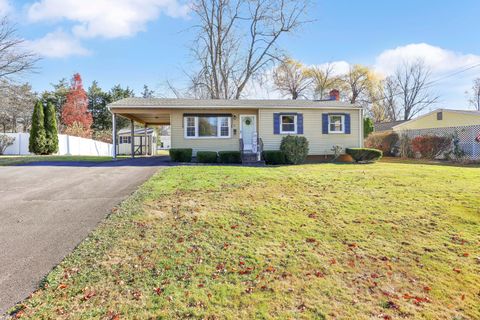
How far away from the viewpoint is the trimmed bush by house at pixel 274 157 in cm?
1399

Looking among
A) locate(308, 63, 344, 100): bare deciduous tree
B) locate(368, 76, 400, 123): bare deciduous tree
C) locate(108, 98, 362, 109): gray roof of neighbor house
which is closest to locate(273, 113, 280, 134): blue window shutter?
locate(108, 98, 362, 109): gray roof of neighbor house

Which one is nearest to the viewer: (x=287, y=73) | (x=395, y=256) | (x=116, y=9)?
(x=395, y=256)

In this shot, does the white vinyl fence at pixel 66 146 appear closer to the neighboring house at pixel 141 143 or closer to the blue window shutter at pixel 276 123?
the neighboring house at pixel 141 143

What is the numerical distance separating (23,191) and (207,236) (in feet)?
17.8

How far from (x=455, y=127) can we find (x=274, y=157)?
11.5 m

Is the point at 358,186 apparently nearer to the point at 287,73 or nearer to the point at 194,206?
the point at 194,206

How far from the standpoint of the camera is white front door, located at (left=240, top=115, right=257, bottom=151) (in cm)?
1580

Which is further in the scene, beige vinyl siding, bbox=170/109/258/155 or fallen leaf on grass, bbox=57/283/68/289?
beige vinyl siding, bbox=170/109/258/155

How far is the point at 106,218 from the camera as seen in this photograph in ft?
→ 16.1

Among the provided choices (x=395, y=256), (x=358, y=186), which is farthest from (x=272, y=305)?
(x=358, y=186)

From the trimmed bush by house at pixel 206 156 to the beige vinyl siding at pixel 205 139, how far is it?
1.16 m

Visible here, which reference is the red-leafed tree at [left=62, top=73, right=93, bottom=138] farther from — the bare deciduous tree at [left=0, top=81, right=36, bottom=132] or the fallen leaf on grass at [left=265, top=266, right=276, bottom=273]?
the fallen leaf on grass at [left=265, top=266, right=276, bottom=273]

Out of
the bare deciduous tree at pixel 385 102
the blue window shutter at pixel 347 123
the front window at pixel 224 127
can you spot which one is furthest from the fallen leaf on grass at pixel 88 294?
the bare deciduous tree at pixel 385 102

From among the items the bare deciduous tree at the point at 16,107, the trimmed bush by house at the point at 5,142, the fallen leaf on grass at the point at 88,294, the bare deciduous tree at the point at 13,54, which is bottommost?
the fallen leaf on grass at the point at 88,294
